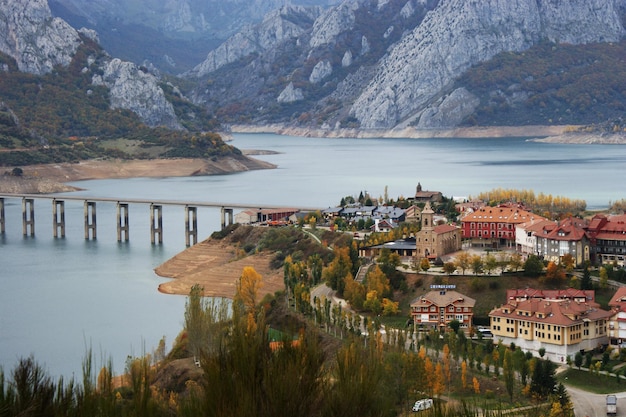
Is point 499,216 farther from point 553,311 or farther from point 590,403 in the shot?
point 590,403

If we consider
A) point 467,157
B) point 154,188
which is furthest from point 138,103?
point 154,188

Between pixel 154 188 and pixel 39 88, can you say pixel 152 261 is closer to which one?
pixel 154 188

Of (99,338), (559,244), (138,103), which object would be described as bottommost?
(99,338)

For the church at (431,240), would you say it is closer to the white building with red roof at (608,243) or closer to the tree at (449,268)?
the tree at (449,268)

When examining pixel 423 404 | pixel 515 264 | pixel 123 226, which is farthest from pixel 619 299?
pixel 123 226

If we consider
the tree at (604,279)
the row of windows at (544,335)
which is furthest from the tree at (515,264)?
the row of windows at (544,335)
